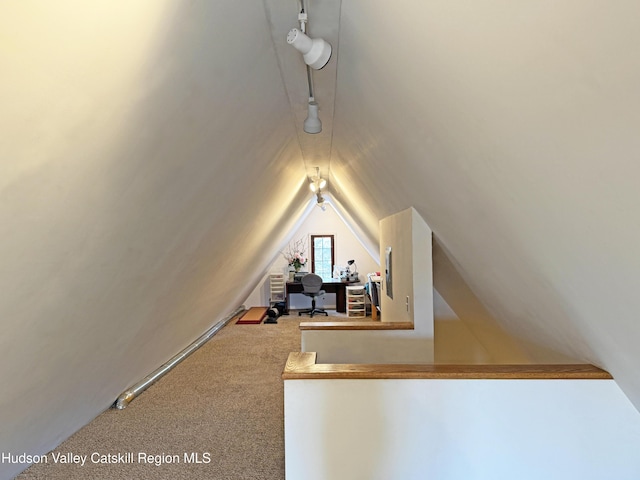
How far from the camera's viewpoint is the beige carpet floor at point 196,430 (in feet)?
7.68

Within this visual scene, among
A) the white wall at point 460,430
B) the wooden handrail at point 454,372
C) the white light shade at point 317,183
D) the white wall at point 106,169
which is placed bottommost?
the white wall at point 460,430

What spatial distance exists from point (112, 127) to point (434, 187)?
1.51 m

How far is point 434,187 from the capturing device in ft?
6.34

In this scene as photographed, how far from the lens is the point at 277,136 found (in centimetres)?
264

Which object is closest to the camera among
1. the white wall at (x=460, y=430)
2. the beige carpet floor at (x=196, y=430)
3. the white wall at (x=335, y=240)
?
the white wall at (x=460, y=430)

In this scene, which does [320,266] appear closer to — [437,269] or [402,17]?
[437,269]

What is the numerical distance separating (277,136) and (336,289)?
524 centimetres

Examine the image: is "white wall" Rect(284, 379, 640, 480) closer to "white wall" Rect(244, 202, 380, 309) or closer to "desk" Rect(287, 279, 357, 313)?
"desk" Rect(287, 279, 357, 313)

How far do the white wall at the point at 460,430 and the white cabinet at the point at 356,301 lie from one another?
5258 mm

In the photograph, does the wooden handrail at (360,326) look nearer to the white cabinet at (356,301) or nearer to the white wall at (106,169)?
the white wall at (106,169)

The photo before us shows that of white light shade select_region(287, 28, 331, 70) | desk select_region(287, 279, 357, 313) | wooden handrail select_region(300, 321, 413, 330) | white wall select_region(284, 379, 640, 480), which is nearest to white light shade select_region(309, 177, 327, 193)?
wooden handrail select_region(300, 321, 413, 330)

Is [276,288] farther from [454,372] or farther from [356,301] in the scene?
[454,372]

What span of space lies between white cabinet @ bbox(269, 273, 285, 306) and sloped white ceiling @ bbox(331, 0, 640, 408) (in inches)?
237

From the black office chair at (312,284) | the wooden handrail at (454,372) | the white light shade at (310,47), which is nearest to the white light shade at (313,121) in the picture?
the white light shade at (310,47)
